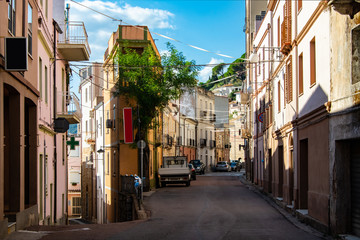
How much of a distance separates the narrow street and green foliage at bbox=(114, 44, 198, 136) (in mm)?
7783

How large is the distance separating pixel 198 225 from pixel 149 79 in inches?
619

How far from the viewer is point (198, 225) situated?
1553cm

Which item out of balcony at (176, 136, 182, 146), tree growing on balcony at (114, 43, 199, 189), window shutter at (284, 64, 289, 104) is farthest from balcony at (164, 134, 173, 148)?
window shutter at (284, 64, 289, 104)

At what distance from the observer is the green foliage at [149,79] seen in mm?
29500

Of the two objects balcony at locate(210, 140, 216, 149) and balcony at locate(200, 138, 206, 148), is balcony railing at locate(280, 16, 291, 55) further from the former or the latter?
balcony at locate(210, 140, 216, 149)

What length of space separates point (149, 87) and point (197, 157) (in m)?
39.1

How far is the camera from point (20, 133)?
13.3 m

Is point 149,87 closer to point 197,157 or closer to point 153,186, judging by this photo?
point 153,186

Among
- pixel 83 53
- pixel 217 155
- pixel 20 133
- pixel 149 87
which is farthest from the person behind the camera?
pixel 217 155

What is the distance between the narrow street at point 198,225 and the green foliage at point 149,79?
25.5ft

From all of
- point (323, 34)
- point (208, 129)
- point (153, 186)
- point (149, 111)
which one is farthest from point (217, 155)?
point (323, 34)

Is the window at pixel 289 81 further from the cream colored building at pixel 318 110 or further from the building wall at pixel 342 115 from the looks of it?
the building wall at pixel 342 115

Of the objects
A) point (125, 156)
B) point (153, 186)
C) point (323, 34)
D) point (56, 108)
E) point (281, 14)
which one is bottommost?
point (153, 186)

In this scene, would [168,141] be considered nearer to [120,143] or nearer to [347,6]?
[120,143]
